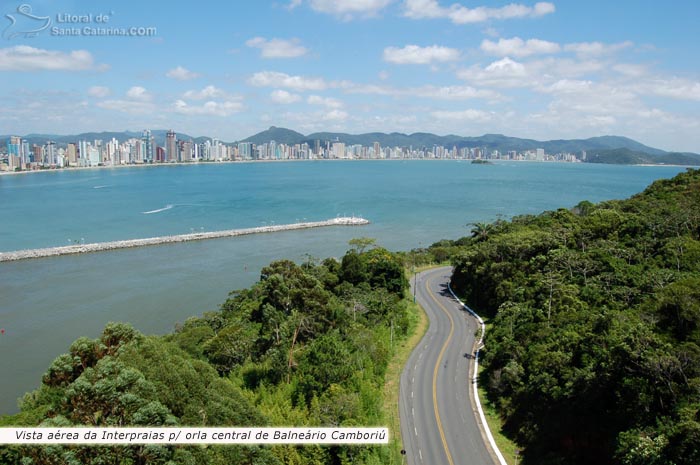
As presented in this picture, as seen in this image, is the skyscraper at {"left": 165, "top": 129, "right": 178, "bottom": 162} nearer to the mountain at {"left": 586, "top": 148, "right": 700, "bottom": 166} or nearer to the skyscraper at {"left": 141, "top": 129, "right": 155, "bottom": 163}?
the skyscraper at {"left": 141, "top": 129, "right": 155, "bottom": 163}

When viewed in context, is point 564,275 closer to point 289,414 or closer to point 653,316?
point 653,316

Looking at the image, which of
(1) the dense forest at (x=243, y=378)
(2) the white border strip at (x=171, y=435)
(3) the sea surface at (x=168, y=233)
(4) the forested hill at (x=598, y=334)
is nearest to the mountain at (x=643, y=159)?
(3) the sea surface at (x=168, y=233)

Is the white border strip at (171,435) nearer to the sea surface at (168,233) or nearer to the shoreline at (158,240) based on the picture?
the sea surface at (168,233)

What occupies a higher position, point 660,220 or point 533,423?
point 660,220

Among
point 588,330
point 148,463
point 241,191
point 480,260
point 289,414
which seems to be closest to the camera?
point 148,463

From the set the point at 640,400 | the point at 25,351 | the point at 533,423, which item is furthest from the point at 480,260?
the point at 25,351

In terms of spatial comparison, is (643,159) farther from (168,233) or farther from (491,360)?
(491,360)
